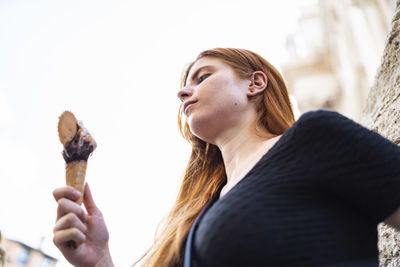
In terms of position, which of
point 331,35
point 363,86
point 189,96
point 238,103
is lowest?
point 363,86

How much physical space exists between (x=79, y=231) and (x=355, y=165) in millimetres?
1041

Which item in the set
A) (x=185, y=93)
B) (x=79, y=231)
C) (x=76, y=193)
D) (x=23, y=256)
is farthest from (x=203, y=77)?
(x=23, y=256)

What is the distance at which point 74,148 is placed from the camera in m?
1.45

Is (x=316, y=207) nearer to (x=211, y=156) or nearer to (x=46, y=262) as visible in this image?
(x=211, y=156)

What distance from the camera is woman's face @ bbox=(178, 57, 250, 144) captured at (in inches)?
73.4

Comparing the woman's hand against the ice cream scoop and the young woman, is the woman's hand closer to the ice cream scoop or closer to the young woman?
the young woman

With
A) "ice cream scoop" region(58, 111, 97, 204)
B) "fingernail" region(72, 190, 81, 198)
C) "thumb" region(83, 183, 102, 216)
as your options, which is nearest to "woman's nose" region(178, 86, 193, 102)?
→ "ice cream scoop" region(58, 111, 97, 204)

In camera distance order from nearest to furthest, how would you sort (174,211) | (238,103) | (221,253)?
(221,253) → (238,103) → (174,211)

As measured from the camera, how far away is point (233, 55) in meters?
2.20

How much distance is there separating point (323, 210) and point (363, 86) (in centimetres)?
1295

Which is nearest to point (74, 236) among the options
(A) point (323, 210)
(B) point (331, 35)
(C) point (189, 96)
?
(A) point (323, 210)

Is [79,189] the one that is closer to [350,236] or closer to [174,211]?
[174,211]

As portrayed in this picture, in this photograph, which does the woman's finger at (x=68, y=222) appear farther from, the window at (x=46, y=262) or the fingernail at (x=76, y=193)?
the window at (x=46, y=262)

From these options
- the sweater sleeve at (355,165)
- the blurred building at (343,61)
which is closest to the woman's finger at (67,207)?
the sweater sleeve at (355,165)
